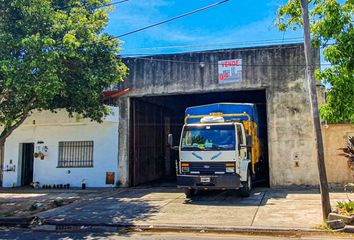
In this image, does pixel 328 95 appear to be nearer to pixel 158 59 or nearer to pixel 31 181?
pixel 158 59

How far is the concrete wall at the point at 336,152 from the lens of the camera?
15195 mm

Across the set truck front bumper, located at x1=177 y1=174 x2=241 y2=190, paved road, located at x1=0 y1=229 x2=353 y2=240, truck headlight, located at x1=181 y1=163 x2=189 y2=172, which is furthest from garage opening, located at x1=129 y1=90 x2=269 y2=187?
paved road, located at x1=0 y1=229 x2=353 y2=240

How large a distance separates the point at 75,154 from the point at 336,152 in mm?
12501

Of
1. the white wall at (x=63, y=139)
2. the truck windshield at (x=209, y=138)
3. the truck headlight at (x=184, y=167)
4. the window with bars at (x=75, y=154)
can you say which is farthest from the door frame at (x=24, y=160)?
the truck windshield at (x=209, y=138)

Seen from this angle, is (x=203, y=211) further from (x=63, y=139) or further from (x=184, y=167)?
(x=63, y=139)

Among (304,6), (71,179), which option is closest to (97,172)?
(71,179)


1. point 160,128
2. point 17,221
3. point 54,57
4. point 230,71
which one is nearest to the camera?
point 17,221

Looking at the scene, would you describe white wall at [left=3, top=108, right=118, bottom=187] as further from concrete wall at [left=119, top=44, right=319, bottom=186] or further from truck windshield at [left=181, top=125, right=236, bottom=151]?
truck windshield at [left=181, top=125, right=236, bottom=151]

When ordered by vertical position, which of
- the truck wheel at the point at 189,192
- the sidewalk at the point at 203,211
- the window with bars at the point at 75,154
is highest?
the window with bars at the point at 75,154

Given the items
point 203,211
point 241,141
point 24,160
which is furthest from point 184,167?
point 24,160

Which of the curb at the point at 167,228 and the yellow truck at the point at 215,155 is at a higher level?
the yellow truck at the point at 215,155

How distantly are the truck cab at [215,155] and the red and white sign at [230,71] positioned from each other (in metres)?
3.75

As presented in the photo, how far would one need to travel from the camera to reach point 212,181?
12234 millimetres

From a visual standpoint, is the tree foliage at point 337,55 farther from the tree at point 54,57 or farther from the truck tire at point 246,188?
the tree at point 54,57
